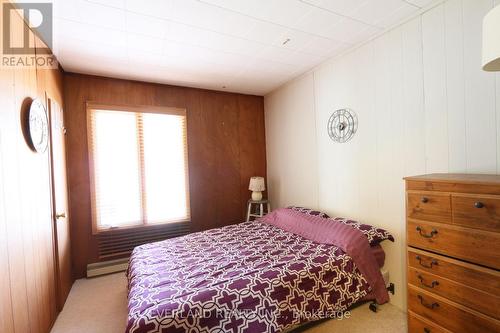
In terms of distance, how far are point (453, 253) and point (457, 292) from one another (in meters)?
0.22

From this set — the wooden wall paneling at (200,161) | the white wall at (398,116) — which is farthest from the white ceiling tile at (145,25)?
the white wall at (398,116)

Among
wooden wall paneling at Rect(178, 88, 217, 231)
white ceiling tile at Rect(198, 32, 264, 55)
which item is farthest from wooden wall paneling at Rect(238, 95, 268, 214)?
white ceiling tile at Rect(198, 32, 264, 55)

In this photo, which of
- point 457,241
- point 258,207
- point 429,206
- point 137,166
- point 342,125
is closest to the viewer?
point 457,241

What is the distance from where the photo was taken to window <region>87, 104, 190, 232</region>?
2947 millimetres

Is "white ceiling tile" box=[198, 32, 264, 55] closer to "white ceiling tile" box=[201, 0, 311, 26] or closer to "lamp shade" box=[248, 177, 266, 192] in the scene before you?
"white ceiling tile" box=[201, 0, 311, 26]

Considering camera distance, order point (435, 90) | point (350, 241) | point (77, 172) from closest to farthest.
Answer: point (435, 90), point (350, 241), point (77, 172)

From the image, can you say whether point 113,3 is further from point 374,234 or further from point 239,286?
point 374,234

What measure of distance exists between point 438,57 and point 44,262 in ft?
11.5

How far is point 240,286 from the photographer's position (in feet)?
5.13

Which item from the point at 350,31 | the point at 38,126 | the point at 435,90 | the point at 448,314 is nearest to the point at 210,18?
the point at 350,31

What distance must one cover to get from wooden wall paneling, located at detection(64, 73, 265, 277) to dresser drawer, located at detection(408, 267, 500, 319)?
262 cm

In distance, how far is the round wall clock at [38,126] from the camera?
1723 mm

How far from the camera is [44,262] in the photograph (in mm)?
1907

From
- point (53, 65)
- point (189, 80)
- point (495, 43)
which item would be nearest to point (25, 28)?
point (53, 65)
